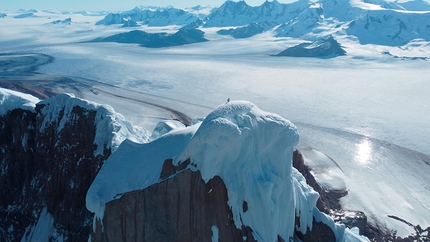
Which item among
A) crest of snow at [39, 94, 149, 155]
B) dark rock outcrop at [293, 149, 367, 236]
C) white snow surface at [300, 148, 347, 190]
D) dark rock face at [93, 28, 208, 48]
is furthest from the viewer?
dark rock face at [93, 28, 208, 48]

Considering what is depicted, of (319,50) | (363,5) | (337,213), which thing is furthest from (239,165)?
(363,5)

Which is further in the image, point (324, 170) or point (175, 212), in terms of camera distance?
point (324, 170)

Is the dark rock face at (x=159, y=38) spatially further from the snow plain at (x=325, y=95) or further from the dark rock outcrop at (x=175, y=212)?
the dark rock outcrop at (x=175, y=212)

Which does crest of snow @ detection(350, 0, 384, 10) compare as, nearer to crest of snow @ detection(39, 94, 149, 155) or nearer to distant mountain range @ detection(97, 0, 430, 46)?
distant mountain range @ detection(97, 0, 430, 46)

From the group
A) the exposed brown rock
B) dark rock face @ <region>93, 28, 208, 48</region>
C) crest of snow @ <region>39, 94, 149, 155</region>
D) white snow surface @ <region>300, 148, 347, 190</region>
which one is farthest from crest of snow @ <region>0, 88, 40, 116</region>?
dark rock face @ <region>93, 28, 208, 48</region>

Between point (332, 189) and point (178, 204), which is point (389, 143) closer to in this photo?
point (332, 189)

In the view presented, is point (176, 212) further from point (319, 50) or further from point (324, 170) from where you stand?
point (319, 50)
